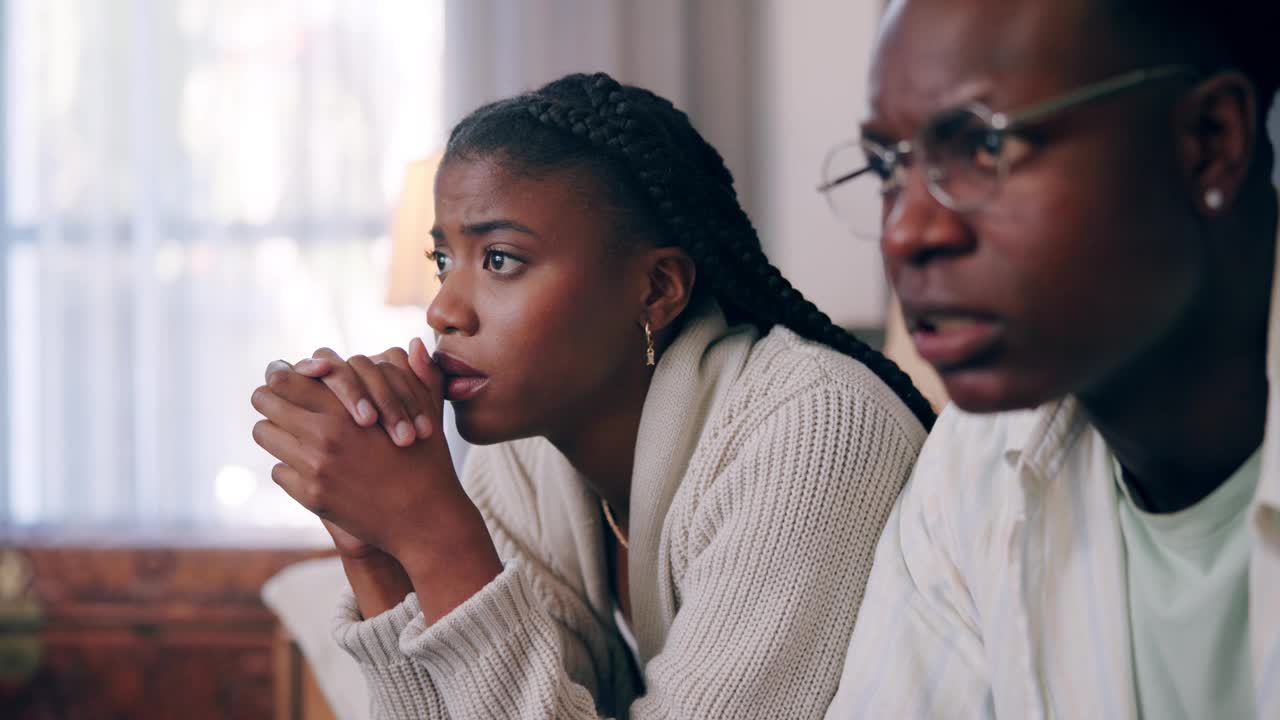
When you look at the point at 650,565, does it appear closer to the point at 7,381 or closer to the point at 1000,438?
the point at 1000,438

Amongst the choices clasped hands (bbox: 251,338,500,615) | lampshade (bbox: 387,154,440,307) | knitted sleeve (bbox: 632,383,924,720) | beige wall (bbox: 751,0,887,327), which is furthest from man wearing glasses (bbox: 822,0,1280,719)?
beige wall (bbox: 751,0,887,327)

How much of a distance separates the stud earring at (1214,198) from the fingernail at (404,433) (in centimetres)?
78

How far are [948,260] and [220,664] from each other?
2.82m

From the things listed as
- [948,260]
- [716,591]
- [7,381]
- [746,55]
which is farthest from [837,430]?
[7,381]

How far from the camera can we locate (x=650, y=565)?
124 cm

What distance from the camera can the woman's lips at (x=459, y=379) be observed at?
120 centimetres

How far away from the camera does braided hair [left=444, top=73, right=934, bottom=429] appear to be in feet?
4.07

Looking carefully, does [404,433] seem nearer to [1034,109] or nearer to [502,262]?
[502,262]

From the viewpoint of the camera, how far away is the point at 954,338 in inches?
26.7

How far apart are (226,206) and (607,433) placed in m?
2.00

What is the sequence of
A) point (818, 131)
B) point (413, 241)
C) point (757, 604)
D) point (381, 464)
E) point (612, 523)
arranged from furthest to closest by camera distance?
point (818, 131)
point (413, 241)
point (612, 523)
point (381, 464)
point (757, 604)

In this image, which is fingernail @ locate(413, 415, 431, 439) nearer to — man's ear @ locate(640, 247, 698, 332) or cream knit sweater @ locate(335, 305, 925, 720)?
cream knit sweater @ locate(335, 305, 925, 720)

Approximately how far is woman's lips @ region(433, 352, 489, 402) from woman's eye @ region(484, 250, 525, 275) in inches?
4.3

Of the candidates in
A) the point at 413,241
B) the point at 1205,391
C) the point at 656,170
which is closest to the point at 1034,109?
the point at 1205,391
